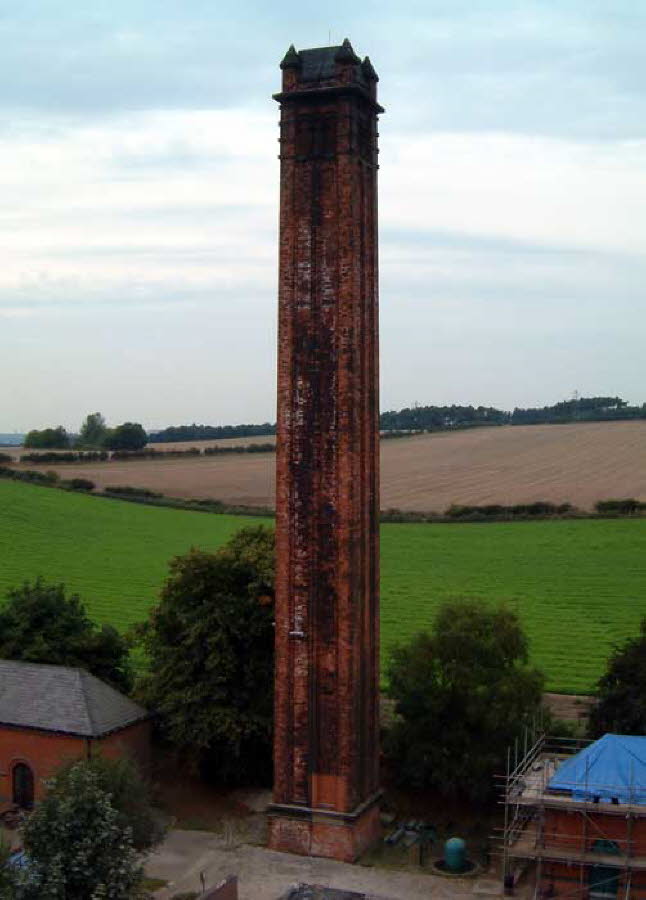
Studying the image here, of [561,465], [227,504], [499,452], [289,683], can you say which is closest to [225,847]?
[289,683]

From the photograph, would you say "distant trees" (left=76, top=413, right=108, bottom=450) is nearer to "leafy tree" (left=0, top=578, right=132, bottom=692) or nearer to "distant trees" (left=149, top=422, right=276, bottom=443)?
"distant trees" (left=149, top=422, right=276, bottom=443)

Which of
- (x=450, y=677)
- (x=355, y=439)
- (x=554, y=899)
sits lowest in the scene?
(x=554, y=899)

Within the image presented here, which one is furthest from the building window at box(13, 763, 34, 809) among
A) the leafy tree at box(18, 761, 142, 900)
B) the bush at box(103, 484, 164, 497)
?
the bush at box(103, 484, 164, 497)

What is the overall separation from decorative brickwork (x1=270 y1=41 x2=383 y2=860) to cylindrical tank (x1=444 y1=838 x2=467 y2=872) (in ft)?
7.06

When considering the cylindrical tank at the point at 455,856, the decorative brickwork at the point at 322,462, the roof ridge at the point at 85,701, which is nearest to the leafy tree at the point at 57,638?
the roof ridge at the point at 85,701

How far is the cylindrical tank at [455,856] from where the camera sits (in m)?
25.8

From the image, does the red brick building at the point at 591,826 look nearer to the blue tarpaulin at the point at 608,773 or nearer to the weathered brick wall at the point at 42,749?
the blue tarpaulin at the point at 608,773

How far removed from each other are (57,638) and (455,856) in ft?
53.8

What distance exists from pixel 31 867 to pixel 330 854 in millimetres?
8773

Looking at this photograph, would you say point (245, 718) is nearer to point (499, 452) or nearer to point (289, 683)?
point (289, 683)

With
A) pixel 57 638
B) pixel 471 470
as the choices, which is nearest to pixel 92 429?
pixel 471 470

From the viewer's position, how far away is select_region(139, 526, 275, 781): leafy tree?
3033 centimetres

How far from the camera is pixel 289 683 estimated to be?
2634 centimetres

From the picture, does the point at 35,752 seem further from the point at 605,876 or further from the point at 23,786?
the point at 605,876
